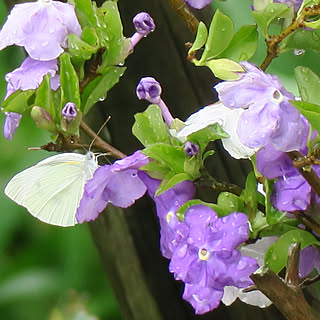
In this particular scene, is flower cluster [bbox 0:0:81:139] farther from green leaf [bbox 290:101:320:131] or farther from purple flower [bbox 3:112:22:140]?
green leaf [bbox 290:101:320:131]

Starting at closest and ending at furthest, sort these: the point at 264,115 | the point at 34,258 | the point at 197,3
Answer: the point at 264,115, the point at 197,3, the point at 34,258

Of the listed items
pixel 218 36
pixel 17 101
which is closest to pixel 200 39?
pixel 218 36

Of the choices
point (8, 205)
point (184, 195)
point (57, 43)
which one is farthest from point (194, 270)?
point (8, 205)

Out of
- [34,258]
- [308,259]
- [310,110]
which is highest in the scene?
[310,110]

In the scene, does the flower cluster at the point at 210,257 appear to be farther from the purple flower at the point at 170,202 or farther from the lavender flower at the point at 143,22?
the lavender flower at the point at 143,22

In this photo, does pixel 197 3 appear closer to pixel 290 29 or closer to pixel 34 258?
pixel 290 29

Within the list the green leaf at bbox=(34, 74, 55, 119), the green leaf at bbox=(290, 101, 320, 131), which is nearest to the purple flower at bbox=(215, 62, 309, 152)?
the green leaf at bbox=(290, 101, 320, 131)
